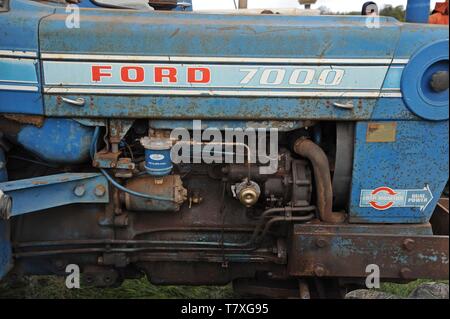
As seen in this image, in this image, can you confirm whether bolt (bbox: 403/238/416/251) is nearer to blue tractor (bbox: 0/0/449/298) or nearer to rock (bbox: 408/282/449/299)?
blue tractor (bbox: 0/0/449/298)

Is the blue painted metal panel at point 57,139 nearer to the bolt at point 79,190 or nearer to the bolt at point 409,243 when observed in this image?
the bolt at point 79,190

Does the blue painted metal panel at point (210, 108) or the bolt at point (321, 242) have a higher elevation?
the blue painted metal panel at point (210, 108)

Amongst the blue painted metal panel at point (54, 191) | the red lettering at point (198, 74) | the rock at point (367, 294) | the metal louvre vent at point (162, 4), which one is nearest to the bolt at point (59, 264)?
the blue painted metal panel at point (54, 191)

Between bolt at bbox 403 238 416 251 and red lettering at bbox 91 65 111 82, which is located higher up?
red lettering at bbox 91 65 111 82

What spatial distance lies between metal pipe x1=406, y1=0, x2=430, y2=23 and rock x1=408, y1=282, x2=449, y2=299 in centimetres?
177

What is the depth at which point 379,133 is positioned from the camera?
7.98ft

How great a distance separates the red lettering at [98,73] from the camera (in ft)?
7.60

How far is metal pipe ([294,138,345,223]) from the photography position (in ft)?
8.09

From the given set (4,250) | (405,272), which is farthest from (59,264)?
(405,272)

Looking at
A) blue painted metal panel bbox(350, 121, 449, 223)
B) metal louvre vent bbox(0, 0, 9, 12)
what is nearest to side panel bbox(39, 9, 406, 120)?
blue painted metal panel bbox(350, 121, 449, 223)

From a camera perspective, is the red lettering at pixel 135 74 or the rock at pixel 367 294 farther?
→ the rock at pixel 367 294

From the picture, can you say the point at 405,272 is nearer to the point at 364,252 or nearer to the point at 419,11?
the point at 364,252
